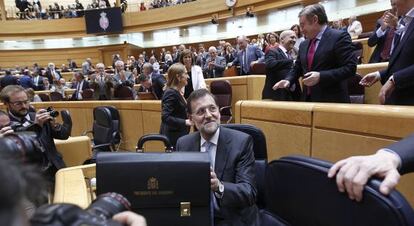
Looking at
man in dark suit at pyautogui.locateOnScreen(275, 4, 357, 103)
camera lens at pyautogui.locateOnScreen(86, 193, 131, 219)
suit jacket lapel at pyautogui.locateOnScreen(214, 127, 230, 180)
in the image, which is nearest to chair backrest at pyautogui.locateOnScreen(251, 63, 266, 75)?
man in dark suit at pyautogui.locateOnScreen(275, 4, 357, 103)

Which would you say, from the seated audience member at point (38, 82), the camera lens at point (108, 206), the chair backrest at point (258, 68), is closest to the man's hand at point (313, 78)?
the camera lens at point (108, 206)

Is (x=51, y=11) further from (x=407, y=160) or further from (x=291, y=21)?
(x=407, y=160)

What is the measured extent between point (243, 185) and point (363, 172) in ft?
3.11

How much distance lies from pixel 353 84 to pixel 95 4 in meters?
18.4

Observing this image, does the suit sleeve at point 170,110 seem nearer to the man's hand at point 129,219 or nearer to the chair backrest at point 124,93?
the man's hand at point 129,219

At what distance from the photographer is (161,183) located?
110cm

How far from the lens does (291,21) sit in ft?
39.8

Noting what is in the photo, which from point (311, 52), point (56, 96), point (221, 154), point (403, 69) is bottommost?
point (56, 96)

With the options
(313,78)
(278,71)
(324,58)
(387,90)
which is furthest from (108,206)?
(278,71)

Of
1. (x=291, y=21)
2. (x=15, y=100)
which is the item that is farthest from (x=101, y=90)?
(x=291, y=21)

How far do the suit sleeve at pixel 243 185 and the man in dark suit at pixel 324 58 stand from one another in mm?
834

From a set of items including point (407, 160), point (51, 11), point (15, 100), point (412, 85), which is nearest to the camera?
point (407, 160)

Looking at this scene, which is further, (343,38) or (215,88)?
(215,88)

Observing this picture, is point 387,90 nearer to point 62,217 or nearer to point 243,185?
point 243,185
